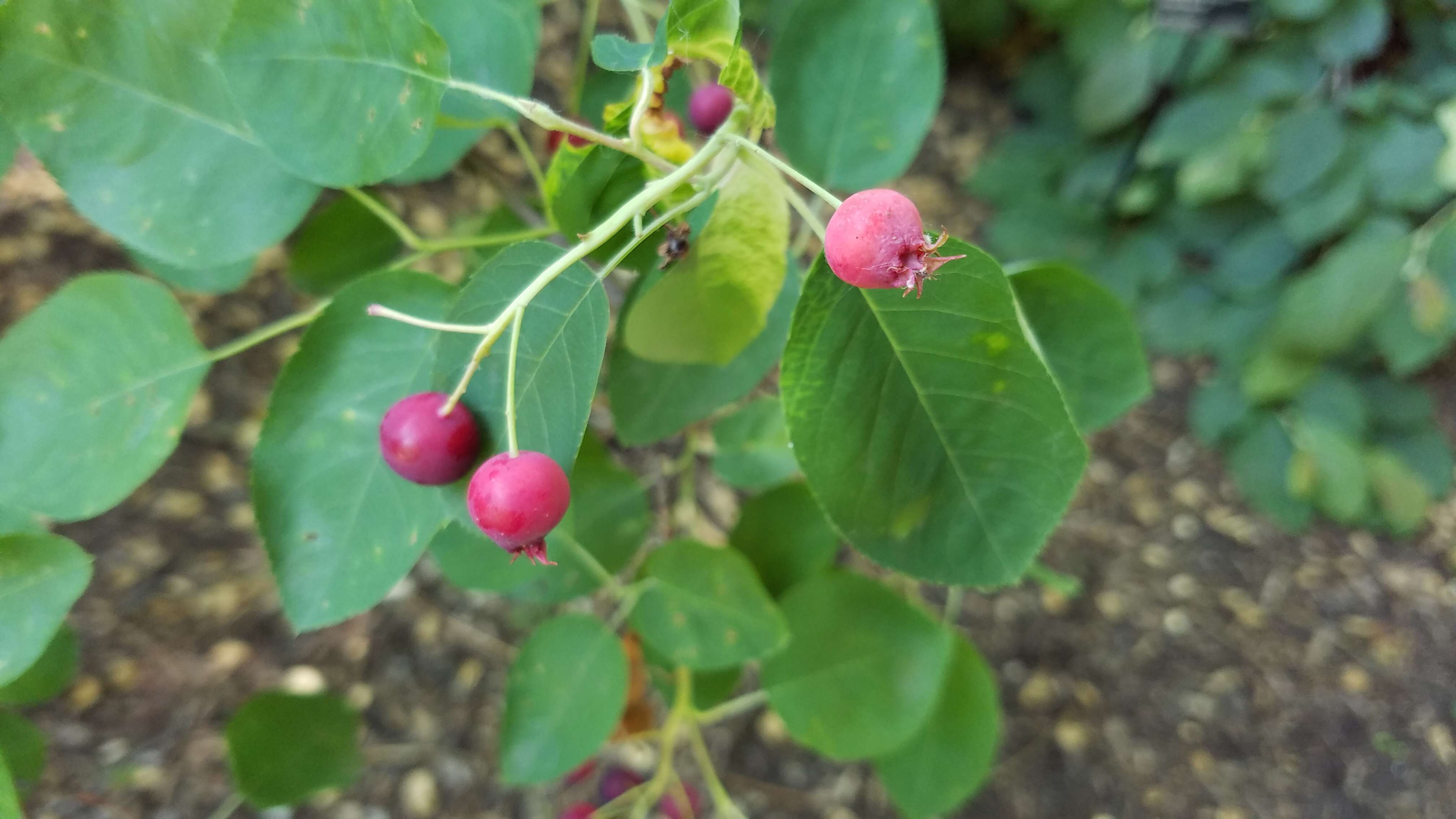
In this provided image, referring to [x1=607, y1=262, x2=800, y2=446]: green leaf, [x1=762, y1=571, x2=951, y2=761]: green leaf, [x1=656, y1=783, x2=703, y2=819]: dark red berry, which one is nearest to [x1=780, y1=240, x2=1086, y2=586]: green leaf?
[x1=607, y1=262, x2=800, y2=446]: green leaf

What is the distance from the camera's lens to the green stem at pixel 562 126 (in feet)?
1.23

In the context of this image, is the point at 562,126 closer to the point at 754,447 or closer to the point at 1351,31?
the point at 754,447

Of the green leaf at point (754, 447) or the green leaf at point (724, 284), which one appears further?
the green leaf at point (754, 447)

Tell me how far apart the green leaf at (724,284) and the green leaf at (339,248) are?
352 millimetres

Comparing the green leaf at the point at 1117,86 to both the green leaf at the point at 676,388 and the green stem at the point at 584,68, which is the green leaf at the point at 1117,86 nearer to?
the green stem at the point at 584,68

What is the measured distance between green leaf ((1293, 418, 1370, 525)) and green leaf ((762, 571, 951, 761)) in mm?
990

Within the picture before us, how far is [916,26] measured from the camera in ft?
2.08

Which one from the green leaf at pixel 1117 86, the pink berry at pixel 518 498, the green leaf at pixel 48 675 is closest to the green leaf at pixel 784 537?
the pink berry at pixel 518 498

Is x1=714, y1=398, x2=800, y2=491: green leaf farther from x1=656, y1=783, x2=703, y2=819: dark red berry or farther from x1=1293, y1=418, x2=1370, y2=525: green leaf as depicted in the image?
x1=1293, y1=418, x2=1370, y2=525: green leaf

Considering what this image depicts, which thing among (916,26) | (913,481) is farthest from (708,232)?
(916,26)

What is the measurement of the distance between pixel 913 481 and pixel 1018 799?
35.0 inches

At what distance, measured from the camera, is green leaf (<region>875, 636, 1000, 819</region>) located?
83 centimetres

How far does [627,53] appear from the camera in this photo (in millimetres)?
428

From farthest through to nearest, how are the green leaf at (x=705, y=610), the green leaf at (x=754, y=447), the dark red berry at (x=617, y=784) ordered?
the dark red berry at (x=617, y=784), the green leaf at (x=754, y=447), the green leaf at (x=705, y=610)
